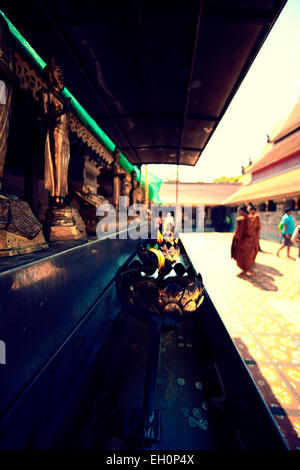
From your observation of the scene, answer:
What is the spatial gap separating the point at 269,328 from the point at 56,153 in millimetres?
3226

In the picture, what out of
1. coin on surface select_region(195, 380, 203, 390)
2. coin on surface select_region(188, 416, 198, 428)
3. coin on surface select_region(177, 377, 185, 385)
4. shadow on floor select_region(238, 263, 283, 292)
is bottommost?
shadow on floor select_region(238, 263, 283, 292)

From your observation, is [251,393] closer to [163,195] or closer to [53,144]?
[53,144]

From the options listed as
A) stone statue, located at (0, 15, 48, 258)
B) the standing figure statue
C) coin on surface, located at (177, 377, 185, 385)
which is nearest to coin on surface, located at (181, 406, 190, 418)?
coin on surface, located at (177, 377, 185, 385)

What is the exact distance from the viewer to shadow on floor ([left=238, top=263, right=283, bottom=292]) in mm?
4075

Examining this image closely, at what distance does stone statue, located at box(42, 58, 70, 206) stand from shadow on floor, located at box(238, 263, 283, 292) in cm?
428

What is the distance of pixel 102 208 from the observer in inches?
89.1

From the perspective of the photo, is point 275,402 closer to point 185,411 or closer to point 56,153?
point 185,411

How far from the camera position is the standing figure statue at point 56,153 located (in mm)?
1417

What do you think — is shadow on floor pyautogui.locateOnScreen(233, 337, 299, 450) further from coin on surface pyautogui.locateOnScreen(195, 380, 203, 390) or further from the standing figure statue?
the standing figure statue

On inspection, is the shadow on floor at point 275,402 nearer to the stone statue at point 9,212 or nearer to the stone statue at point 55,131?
the stone statue at point 9,212

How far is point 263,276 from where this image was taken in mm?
4750

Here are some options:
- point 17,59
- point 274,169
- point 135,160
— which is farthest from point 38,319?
point 274,169

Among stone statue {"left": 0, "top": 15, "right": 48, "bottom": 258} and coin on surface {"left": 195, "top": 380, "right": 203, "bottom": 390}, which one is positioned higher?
stone statue {"left": 0, "top": 15, "right": 48, "bottom": 258}

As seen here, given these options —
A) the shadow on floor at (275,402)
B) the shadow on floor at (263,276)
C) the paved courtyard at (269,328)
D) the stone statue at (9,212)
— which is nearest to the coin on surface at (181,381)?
the shadow on floor at (275,402)
